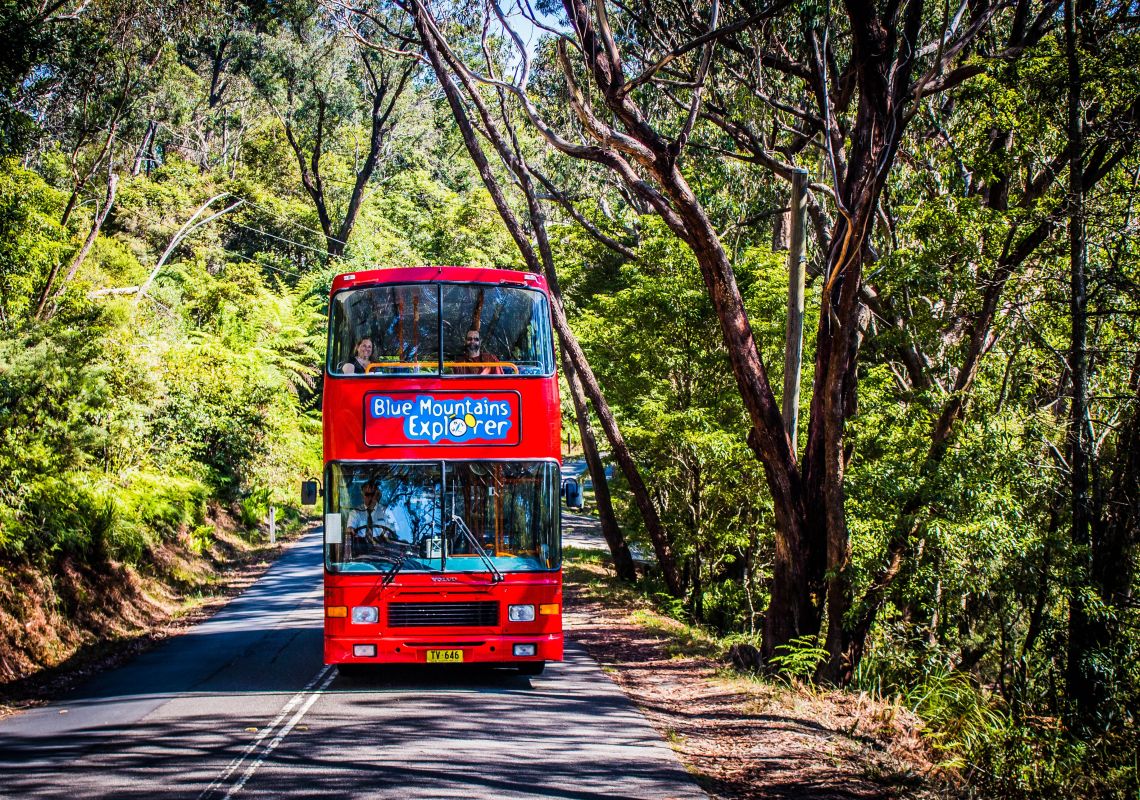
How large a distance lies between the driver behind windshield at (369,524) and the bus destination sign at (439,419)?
509 millimetres

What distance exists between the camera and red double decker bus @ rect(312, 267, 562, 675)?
33.3 feet

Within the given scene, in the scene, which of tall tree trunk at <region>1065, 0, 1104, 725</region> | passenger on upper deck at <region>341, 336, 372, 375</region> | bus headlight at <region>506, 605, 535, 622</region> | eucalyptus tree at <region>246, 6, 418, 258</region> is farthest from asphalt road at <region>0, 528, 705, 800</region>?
eucalyptus tree at <region>246, 6, 418, 258</region>

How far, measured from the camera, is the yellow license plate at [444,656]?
1031 centimetres

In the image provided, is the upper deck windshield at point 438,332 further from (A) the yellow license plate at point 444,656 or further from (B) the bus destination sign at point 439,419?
(A) the yellow license plate at point 444,656

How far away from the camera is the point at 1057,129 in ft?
40.4

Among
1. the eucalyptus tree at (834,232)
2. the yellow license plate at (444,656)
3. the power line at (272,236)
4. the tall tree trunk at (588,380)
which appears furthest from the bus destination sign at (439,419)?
the power line at (272,236)

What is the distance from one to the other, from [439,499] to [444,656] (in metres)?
1.59

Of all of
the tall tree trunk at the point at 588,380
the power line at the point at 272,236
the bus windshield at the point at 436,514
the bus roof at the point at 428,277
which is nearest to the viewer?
the bus windshield at the point at 436,514

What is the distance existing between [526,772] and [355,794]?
125cm

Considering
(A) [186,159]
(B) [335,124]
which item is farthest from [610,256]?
(A) [186,159]

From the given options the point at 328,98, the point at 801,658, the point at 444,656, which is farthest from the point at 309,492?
A: the point at 328,98

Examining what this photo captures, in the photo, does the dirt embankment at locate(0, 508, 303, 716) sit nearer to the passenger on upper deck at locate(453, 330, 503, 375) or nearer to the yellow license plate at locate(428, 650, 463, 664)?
the yellow license plate at locate(428, 650, 463, 664)

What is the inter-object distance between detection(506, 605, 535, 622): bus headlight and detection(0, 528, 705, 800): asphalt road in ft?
2.54

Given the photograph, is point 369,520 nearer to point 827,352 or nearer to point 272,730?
point 272,730
